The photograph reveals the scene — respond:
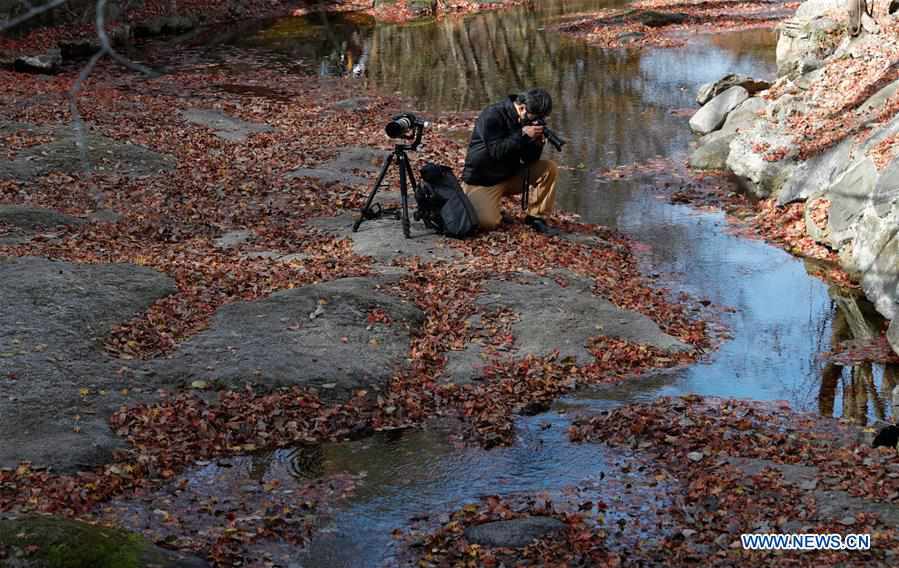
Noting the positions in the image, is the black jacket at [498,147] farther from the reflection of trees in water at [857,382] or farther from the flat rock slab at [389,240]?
the reflection of trees in water at [857,382]

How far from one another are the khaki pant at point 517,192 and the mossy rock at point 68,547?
8.24 metres

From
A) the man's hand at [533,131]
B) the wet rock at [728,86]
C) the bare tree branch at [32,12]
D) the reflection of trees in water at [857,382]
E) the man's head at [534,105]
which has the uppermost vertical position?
the bare tree branch at [32,12]

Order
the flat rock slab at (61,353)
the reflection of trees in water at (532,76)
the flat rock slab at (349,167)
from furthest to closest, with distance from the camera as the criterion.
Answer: the reflection of trees in water at (532,76)
the flat rock slab at (349,167)
the flat rock slab at (61,353)

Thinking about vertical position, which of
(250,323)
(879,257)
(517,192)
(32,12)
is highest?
(32,12)

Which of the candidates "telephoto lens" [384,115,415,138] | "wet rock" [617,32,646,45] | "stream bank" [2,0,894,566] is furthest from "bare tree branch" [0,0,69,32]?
"wet rock" [617,32,646,45]

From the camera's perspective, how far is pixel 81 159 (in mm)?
16469

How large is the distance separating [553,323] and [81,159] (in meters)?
9.27

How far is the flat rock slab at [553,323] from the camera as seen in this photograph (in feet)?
33.2

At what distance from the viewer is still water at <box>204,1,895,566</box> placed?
7.88m

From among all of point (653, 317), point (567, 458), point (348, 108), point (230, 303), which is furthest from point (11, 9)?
point (567, 458)

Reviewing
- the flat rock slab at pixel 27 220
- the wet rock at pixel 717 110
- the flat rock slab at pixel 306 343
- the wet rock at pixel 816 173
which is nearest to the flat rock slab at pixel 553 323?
the flat rock slab at pixel 306 343

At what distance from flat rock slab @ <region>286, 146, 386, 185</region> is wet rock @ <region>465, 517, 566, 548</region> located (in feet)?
34.0

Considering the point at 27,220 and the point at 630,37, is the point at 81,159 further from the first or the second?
the point at 630,37

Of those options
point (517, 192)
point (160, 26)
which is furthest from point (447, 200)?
point (160, 26)
